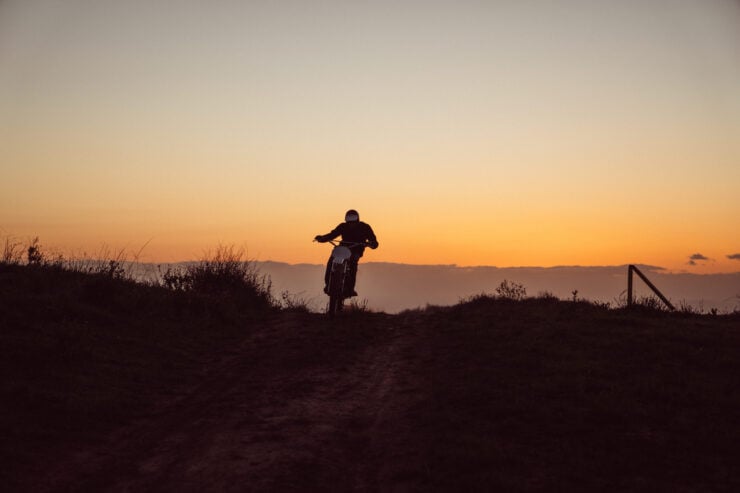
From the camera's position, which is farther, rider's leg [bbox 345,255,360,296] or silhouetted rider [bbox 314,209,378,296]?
silhouetted rider [bbox 314,209,378,296]

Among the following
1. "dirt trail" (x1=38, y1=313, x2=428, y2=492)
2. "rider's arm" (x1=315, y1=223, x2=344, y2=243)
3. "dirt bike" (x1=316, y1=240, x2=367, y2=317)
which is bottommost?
"dirt trail" (x1=38, y1=313, x2=428, y2=492)

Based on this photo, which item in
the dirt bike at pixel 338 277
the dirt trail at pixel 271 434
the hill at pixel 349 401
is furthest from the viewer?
the dirt bike at pixel 338 277

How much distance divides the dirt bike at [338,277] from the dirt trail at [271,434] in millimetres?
3518

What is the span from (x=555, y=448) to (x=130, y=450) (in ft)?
14.5

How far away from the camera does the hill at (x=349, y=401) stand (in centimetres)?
559

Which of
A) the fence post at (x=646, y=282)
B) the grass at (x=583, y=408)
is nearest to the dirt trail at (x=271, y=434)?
the grass at (x=583, y=408)

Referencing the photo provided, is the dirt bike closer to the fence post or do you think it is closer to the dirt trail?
the dirt trail

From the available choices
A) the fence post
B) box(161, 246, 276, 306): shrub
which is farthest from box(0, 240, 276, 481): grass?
the fence post

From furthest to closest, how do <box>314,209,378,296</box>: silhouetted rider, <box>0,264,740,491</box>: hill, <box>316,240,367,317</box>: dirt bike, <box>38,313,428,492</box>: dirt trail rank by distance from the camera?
<box>314,209,378,296</box>: silhouetted rider < <box>316,240,367,317</box>: dirt bike < <box>0,264,740,491</box>: hill < <box>38,313,428,492</box>: dirt trail

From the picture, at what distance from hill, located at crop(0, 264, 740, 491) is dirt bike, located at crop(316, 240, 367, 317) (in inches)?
34.8

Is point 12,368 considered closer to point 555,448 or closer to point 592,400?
point 555,448

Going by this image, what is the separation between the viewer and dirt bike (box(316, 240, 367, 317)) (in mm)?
14047

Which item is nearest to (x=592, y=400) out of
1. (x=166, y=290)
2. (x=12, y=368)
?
(x=12, y=368)

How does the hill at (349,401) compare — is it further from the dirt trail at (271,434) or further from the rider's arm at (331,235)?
the rider's arm at (331,235)
